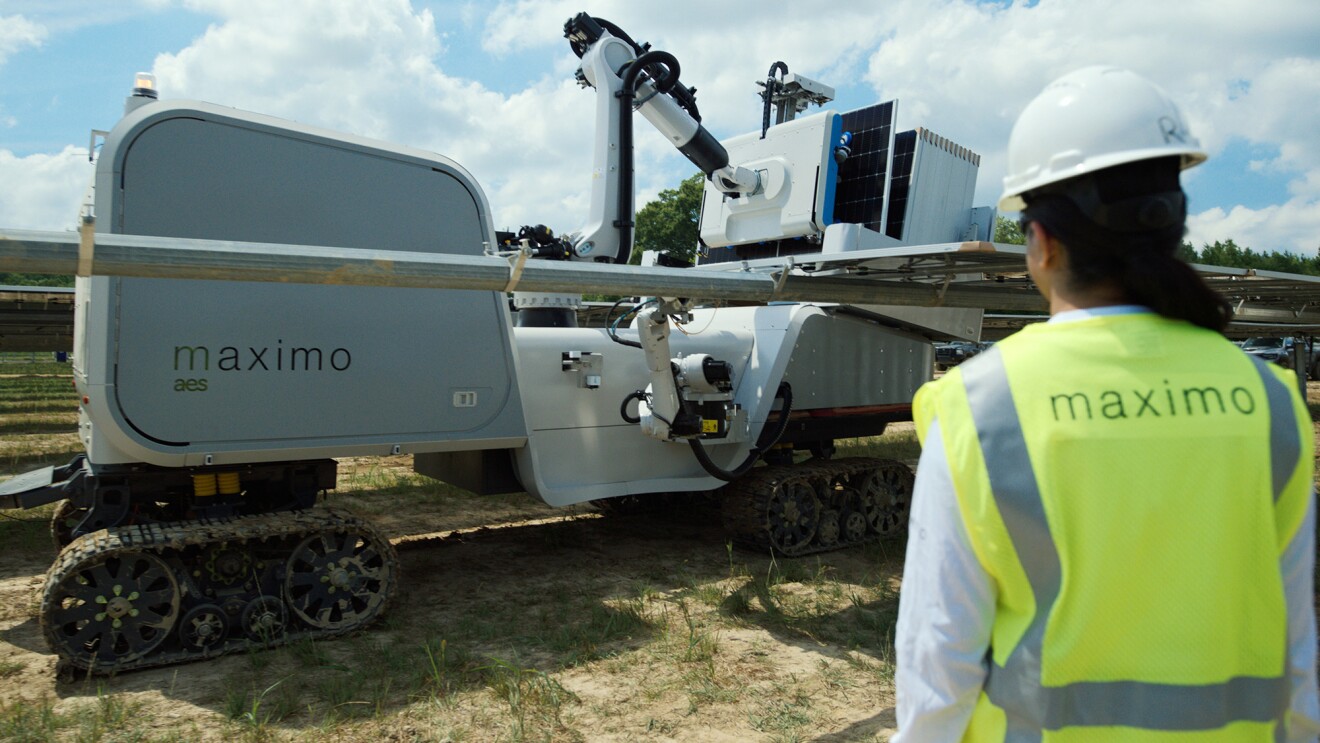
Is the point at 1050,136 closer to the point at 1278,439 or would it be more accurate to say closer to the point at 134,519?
the point at 1278,439

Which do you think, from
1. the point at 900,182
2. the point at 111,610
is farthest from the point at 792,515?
the point at 111,610

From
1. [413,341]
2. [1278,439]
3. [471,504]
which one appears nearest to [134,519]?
[413,341]

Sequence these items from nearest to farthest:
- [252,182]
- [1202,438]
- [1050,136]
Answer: [1202,438]
[1050,136]
[252,182]

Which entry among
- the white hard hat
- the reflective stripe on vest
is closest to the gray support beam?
the white hard hat

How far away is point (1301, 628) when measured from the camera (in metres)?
1.48

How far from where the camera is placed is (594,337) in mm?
6426

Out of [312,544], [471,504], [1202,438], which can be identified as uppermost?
[1202,438]

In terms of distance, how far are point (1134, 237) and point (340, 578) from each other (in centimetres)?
455

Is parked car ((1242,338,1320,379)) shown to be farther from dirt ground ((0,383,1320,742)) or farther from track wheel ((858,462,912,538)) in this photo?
dirt ground ((0,383,1320,742))

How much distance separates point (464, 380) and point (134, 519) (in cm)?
185

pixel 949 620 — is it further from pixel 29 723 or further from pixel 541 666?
pixel 29 723

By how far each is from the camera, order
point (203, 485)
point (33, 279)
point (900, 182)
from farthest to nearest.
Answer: point (33, 279), point (900, 182), point (203, 485)

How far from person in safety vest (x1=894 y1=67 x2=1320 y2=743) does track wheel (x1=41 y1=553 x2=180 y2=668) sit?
167 inches

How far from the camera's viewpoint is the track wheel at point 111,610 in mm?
4355
